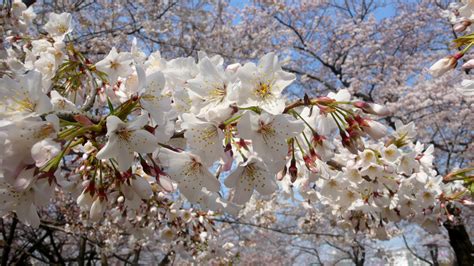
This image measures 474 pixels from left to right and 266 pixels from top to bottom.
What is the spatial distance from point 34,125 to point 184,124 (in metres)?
0.39

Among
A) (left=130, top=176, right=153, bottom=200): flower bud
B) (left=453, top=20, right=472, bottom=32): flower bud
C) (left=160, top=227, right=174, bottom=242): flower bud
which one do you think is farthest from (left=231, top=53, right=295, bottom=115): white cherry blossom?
(left=160, top=227, right=174, bottom=242): flower bud

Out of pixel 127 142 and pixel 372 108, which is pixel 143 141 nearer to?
pixel 127 142

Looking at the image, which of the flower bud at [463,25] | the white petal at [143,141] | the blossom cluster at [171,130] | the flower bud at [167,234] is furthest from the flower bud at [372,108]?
the flower bud at [167,234]

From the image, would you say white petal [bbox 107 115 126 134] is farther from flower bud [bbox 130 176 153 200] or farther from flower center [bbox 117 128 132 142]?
flower bud [bbox 130 176 153 200]

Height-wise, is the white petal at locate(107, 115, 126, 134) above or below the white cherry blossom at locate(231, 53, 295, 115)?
below

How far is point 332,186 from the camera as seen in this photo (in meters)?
2.37

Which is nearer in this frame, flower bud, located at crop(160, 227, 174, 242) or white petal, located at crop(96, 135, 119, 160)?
white petal, located at crop(96, 135, 119, 160)

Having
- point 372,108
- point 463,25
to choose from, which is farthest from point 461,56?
point 372,108

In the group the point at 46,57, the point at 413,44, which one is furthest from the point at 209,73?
the point at 413,44

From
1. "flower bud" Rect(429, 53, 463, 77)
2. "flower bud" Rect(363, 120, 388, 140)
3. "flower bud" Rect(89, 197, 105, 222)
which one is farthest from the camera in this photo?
"flower bud" Rect(429, 53, 463, 77)

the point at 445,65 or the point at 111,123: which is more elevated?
the point at 445,65

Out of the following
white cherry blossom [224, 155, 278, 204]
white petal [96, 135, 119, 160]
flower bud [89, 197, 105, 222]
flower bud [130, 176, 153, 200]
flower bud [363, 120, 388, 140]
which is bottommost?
flower bud [89, 197, 105, 222]

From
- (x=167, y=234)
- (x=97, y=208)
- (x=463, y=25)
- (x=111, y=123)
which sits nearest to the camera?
(x=111, y=123)

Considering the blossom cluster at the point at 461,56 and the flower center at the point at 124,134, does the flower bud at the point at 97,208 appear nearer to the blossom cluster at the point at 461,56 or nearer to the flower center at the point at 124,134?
the flower center at the point at 124,134
